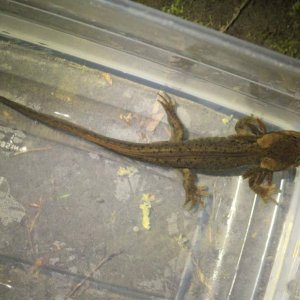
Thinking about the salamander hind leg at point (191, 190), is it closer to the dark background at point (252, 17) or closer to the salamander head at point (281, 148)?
the salamander head at point (281, 148)

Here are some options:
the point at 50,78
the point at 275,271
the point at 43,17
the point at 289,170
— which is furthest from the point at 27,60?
the point at 275,271

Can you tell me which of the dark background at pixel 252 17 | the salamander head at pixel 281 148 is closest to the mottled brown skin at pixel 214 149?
the salamander head at pixel 281 148

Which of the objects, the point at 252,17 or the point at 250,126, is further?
the point at 252,17

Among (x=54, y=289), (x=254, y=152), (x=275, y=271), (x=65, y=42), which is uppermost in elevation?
(x=65, y=42)

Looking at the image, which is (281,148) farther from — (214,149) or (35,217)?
(35,217)

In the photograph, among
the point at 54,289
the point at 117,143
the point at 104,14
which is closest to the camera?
the point at 104,14

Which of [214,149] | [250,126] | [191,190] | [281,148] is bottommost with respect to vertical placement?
[191,190]

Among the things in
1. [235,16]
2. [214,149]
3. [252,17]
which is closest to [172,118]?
[214,149]

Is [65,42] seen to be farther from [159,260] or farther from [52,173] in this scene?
[159,260]
